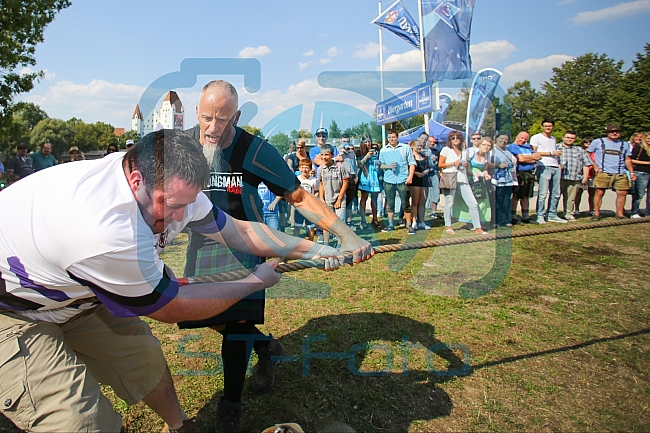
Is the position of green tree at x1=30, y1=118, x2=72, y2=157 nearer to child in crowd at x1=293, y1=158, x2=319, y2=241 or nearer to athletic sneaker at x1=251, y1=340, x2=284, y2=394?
child in crowd at x1=293, y1=158, x2=319, y2=241

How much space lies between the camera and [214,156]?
100 inches

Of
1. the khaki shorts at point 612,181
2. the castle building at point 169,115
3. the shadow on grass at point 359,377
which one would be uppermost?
the castle building at point 169,115

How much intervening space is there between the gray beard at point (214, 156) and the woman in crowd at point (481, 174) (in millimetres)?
5546

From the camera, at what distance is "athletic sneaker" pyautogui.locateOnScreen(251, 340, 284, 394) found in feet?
8.73

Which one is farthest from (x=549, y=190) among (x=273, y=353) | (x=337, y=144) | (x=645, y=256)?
(x=273, y=353)

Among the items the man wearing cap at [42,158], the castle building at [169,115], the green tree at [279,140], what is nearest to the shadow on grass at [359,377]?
the green tree at [279,140]

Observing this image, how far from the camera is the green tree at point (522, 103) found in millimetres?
50906

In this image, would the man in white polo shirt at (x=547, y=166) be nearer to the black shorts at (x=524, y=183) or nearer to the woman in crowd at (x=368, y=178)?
the black shorts at (x=524, y=183)

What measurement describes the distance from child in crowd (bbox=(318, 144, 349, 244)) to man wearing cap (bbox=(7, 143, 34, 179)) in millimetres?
5708

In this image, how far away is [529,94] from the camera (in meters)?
54.9

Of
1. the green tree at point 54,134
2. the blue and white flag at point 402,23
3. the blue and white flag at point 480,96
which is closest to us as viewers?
the blue and white flag at point 480,96

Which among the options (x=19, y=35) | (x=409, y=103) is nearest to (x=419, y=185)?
(x=409, y=103)

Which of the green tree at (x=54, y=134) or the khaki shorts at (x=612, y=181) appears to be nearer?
the khaki shorts at (x=612, y=181)

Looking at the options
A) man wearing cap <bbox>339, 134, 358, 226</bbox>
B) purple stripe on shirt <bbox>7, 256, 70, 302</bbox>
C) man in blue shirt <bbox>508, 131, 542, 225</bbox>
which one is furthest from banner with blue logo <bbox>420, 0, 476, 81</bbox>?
purple stripe on shirt <bbox>7, 256, 70, 302</bbox>
